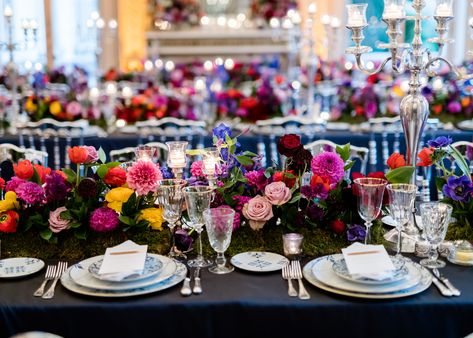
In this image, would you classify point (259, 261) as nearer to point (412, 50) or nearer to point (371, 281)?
point (371, 281)

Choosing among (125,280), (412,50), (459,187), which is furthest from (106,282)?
(412,50)

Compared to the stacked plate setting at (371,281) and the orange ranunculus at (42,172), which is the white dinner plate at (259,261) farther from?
the orange ranunculus at (42,172)

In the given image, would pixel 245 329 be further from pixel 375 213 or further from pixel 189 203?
pixel 375 213

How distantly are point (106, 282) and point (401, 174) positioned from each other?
0.93 m

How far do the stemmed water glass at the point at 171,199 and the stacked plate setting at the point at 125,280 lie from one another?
13cm

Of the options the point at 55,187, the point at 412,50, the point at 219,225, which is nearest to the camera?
the point at 219,225

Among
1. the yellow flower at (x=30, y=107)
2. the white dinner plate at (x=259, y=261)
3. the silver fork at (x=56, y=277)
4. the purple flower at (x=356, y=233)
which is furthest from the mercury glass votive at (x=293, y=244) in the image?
the yellow flower at (x=30, y=107)

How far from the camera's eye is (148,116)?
4.84 m

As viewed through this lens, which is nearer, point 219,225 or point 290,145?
point 219,225

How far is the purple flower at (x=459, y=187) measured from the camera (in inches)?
80.9

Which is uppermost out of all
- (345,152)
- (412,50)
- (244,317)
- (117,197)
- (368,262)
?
(412,50)

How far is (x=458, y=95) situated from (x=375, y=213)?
10.5 ft

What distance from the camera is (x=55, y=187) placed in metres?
2.00

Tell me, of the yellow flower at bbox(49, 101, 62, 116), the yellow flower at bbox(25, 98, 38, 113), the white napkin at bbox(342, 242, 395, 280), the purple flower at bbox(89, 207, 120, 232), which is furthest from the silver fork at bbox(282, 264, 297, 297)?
the yellow flower at bbox(25, 98, 38, 113)
